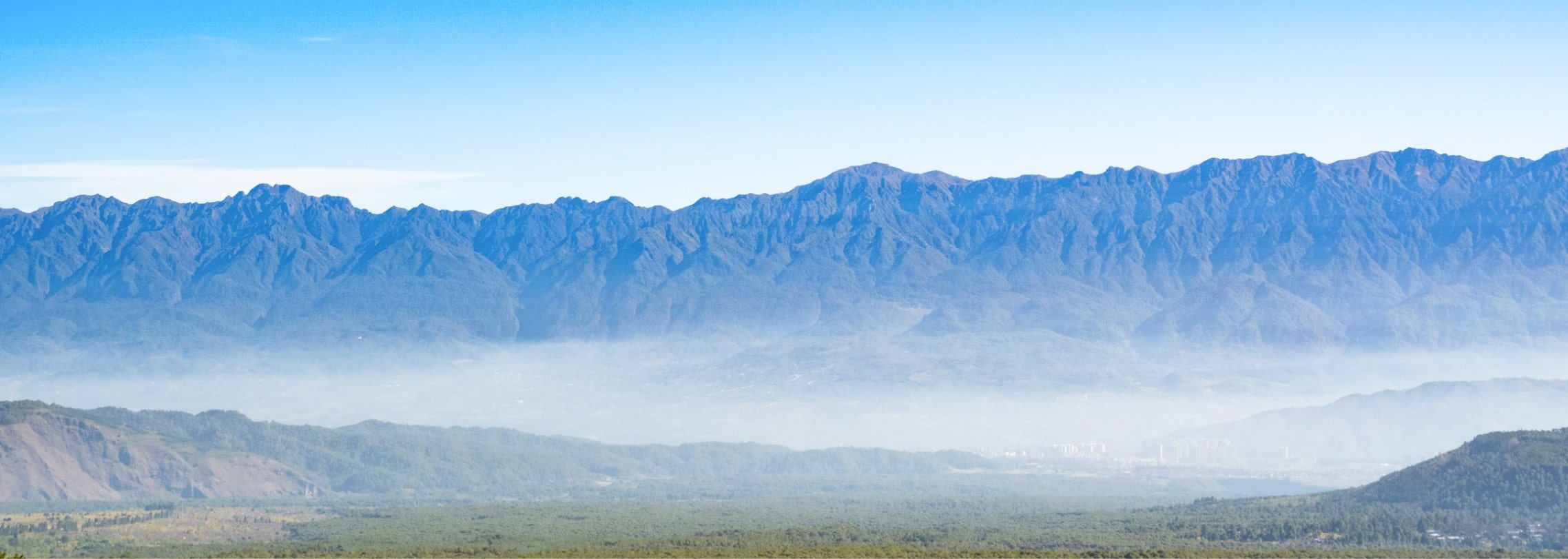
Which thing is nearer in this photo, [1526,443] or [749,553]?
[749,553]

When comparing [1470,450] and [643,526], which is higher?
[1470,450]

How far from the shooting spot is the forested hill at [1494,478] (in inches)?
5733

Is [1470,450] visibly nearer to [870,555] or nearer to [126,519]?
[870,555]

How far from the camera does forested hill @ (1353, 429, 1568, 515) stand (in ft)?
478

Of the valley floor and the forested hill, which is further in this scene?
the forested hill

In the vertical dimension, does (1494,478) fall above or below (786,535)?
above

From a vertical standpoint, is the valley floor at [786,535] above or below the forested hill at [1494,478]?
below

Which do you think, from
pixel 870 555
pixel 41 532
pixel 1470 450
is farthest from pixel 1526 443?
pixel 41 532

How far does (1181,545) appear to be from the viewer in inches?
5335

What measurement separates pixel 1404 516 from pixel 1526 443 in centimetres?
1980

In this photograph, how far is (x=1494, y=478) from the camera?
151500mm

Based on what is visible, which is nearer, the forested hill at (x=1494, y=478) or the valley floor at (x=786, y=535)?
the valley floor at (x=786, y=535)

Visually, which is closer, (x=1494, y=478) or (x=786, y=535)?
(x=1494, y=478)

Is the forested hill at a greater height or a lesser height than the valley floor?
greater
